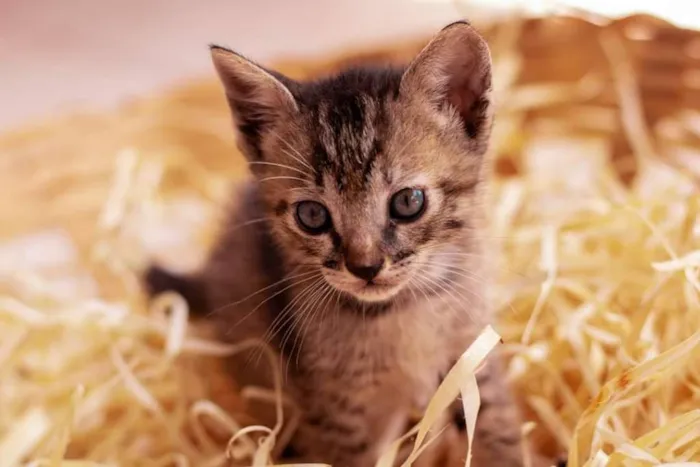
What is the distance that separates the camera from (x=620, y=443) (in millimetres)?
1001

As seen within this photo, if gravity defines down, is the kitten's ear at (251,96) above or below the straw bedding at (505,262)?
above

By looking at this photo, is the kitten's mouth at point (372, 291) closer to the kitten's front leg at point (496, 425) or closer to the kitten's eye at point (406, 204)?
the kitten's eye at point (406, 204)

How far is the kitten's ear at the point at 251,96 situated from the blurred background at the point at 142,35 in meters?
1.65

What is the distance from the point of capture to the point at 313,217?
1.06 metres

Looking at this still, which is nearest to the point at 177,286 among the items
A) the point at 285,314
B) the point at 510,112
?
the point at 285,314

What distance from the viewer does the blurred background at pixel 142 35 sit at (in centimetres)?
287

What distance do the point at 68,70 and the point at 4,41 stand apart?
0.32m

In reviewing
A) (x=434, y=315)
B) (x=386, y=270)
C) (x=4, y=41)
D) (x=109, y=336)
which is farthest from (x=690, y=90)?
(x=4, y=41)

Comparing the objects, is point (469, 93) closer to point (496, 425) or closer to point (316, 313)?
point (316, 313)

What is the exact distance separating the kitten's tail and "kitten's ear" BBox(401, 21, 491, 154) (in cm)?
74

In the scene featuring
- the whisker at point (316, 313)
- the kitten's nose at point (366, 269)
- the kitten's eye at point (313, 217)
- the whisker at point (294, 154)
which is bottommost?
the whisker at point (316, 313)

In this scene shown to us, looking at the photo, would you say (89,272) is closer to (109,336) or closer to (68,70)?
(109,336)

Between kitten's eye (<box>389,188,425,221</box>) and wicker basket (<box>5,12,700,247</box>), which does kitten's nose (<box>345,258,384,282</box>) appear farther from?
wicker basket (<box>5,12,700,247</box>)

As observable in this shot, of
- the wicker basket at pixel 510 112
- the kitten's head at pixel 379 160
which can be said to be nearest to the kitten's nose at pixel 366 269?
the kitten's head at pixel 379 160
